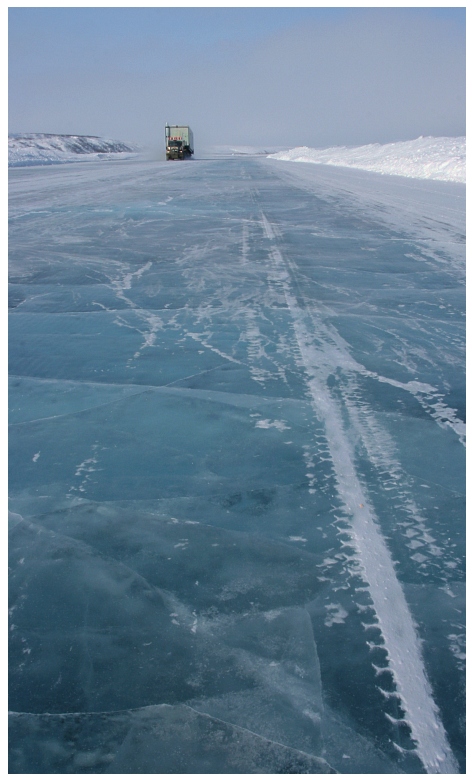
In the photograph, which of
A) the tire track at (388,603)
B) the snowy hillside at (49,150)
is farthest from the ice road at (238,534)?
the snowy hillside at (49,150)

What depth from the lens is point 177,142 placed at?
47562 mm

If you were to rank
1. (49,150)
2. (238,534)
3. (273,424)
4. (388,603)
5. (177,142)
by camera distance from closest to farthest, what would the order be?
(388,603)
(238,534)
(273,424)
(177,142)
(49,150)

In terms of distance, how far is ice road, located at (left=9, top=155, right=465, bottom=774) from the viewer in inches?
Answer: 69.7

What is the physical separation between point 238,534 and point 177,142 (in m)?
49.8

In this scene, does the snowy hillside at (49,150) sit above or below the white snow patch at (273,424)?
above

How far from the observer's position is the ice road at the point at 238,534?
5.81 ft

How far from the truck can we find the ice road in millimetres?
45463

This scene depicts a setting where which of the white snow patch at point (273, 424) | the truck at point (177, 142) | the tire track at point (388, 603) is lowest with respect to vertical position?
the tire track at point (388, 603)

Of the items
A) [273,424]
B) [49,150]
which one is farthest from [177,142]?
[273,424]

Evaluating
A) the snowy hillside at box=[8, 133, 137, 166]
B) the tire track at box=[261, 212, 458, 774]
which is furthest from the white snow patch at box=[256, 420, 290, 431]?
the snowy hillside at box=[8, 133, 137, 166]

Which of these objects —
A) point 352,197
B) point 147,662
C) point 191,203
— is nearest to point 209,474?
point 147,662

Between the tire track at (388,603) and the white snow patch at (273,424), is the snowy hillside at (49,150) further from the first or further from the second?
the tire track at (388,603)

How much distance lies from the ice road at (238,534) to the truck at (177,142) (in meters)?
45.5

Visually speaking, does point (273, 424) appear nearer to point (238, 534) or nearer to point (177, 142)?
point (238, 534)
